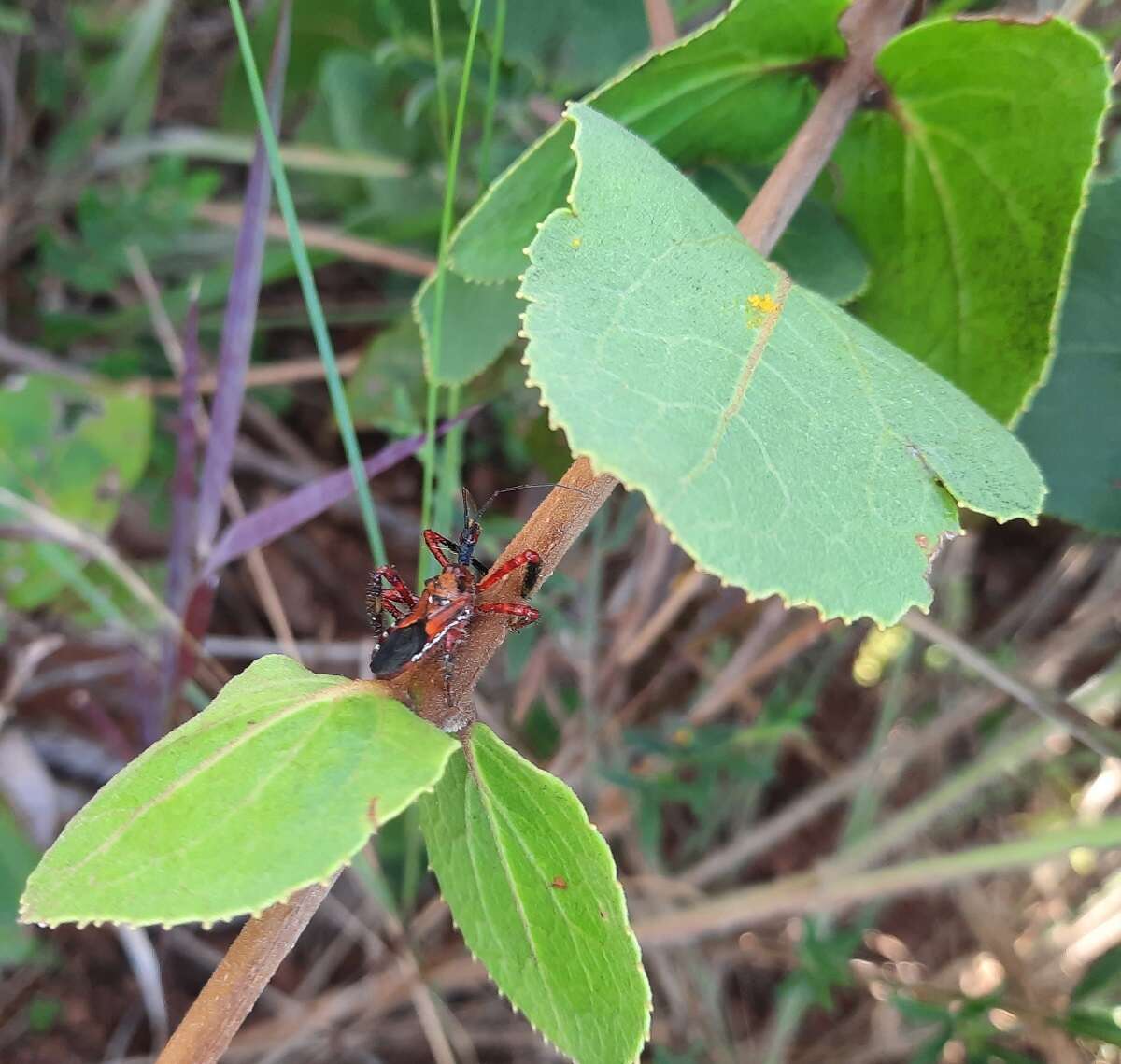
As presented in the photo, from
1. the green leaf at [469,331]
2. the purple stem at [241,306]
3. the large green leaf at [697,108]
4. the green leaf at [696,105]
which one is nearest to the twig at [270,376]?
the purple stem at [241,306]

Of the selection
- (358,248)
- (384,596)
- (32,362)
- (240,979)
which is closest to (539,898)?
(240,979)

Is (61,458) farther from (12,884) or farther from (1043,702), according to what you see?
(1043,702)

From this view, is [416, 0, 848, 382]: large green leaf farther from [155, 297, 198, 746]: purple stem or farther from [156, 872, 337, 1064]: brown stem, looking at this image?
[156, 872, 337, 1064]: brown stem

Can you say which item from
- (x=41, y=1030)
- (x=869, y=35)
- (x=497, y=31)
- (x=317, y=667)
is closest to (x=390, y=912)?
(x=317, y=667)

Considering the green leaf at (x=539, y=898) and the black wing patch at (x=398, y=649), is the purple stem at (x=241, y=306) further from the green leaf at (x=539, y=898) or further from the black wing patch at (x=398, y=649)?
the green leaf at (x=539, y=898)

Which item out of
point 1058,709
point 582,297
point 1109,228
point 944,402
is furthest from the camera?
point 1058,709

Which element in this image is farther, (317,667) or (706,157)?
(317,667)

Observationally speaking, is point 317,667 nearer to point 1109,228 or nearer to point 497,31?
point 497,31
